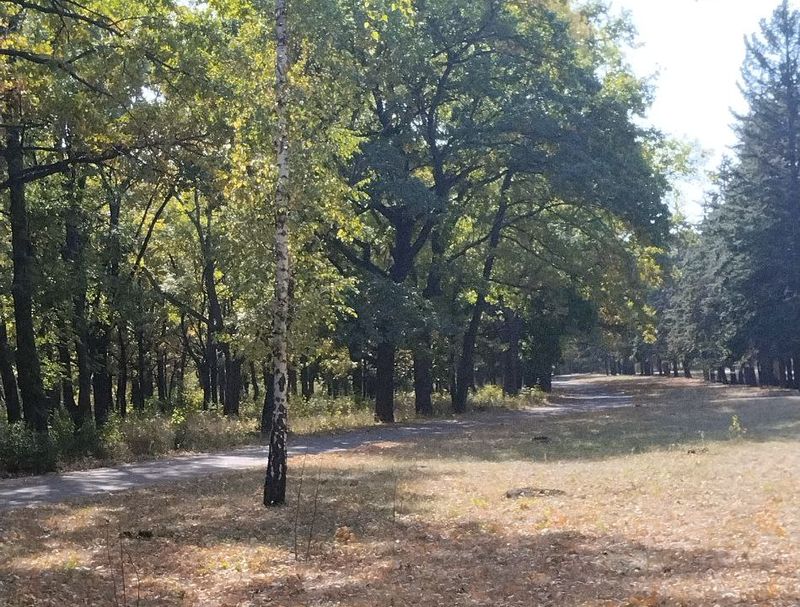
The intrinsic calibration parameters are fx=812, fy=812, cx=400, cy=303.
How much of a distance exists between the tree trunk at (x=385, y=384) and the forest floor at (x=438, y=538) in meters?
13.7

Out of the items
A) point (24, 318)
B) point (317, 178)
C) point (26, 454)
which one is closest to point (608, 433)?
point (317, 178)

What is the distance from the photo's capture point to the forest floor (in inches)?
285

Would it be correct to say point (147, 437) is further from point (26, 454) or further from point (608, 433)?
point (608, 433)

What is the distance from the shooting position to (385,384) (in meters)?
30.8

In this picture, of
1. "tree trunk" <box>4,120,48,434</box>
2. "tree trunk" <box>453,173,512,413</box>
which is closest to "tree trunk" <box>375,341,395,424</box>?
"tree trunk" <box>453,173,512,413</box>

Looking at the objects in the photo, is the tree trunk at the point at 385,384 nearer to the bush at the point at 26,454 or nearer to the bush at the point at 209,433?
the bush at the point at 209,433

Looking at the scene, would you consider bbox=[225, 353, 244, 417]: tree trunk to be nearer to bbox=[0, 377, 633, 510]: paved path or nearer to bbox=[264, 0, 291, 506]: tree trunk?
bbox=[0, 377, 633, 510]: paved path

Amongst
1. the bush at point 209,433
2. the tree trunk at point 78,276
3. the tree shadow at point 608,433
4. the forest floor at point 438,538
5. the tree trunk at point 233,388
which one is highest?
the tree trunk at point 78,276

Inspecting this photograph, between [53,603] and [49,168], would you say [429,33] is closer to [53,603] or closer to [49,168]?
[49,168]

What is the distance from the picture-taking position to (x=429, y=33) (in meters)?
27.9

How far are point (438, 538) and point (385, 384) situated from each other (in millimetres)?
21182

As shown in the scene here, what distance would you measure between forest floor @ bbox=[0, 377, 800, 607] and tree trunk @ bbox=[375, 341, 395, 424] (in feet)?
44.8

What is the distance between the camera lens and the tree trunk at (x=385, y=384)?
30625mm

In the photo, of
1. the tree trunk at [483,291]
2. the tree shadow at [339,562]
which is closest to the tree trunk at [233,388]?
the tree trunk at [483,291]
